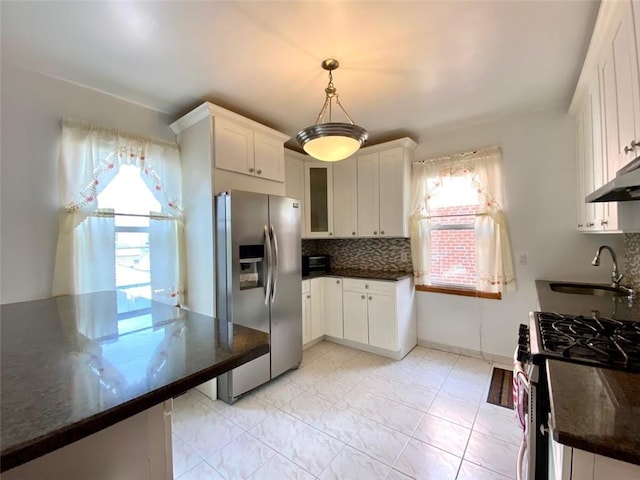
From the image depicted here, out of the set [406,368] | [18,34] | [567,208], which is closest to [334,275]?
[406,368]

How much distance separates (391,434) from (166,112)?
323 centimetres

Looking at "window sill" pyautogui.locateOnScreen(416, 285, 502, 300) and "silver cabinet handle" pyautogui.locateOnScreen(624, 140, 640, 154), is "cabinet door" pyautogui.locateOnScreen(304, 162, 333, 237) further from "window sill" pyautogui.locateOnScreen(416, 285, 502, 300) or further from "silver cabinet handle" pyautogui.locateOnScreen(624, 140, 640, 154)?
"silver cabinet handle" pyautogui.locateOnScreen(624, 140, 640, 154)

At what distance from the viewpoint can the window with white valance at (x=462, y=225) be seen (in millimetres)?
2791

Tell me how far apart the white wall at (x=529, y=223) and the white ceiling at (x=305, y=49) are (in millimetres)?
325

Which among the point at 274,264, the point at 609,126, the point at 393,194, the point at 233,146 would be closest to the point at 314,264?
the point at 274,264

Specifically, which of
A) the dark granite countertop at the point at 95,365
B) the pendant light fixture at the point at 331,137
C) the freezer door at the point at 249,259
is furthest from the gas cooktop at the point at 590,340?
the freezer door at the point at 249,259

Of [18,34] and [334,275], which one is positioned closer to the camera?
[18,34]

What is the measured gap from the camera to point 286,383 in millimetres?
2541

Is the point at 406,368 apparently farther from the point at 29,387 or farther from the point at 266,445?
the point at 29,387

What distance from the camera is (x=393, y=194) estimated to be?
126 inches

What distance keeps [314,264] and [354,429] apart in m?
2.01

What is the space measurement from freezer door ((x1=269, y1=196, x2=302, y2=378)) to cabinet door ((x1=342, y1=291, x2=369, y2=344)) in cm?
70

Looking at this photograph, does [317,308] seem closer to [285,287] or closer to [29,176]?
[285,287]

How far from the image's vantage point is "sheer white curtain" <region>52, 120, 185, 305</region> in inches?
78.0
